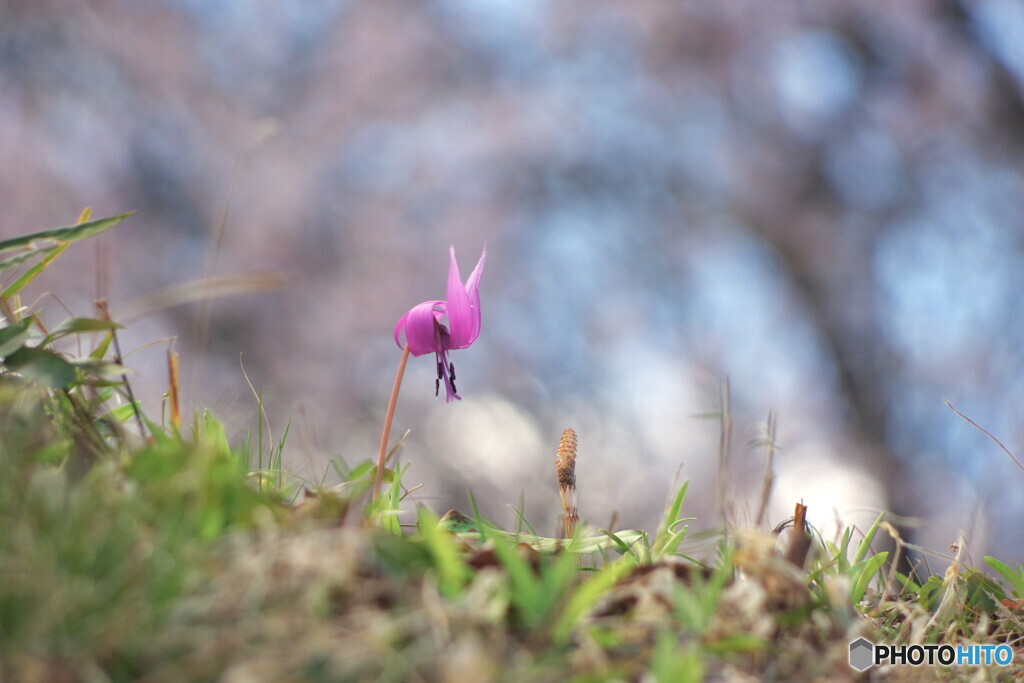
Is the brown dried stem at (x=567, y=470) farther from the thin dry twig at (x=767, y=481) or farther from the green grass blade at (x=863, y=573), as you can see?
the green grass blade at (x=863, y=573)

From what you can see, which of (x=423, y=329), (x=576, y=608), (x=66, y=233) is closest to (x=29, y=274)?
(x=66, y=233)

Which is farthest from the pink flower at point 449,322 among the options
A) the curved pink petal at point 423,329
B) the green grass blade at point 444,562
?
the green grass blade at point 444,562

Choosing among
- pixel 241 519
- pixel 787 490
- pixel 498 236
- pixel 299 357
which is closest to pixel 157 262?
pixel 299 357

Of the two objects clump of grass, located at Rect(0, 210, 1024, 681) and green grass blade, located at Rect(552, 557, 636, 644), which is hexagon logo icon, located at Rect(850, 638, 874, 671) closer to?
clump of grass, located at Rect(0, 210, 1024, 681)

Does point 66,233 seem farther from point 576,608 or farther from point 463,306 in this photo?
point 576,608

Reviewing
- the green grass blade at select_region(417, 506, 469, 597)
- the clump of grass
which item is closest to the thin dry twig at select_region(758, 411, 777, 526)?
the clump of grass

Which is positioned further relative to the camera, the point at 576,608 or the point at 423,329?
the point at 423,329
